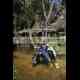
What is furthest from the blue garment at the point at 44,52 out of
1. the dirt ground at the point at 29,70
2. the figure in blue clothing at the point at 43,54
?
the dirt ground at the point at 29,70

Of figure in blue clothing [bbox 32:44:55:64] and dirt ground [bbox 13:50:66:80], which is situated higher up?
figure in blue clothing [bbox 32:44:55:64]

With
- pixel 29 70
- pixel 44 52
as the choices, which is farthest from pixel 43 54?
pixel 29 70

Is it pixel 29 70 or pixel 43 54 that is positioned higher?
pixel 43 54

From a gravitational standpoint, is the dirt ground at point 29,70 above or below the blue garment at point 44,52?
below

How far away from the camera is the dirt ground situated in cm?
325

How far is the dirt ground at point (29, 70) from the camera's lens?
128 inches

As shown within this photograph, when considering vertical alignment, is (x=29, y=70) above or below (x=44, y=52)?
below

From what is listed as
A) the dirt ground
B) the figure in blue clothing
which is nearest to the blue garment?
the figure in blue clothing

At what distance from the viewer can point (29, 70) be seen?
129 inches

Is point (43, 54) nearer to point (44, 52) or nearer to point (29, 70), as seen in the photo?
point (44, 52)

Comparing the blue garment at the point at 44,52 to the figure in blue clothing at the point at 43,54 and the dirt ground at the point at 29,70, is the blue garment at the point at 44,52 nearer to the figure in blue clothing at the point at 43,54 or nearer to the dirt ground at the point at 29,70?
the figure in blue clothing at the point at 43,54

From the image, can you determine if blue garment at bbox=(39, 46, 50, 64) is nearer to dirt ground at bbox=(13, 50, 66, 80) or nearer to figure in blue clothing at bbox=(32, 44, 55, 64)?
figure in blue clothing at bbox=(32, 44, 55, 64)

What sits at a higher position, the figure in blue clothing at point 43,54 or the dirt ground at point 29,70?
the figure in blue clothing at point 43,54
